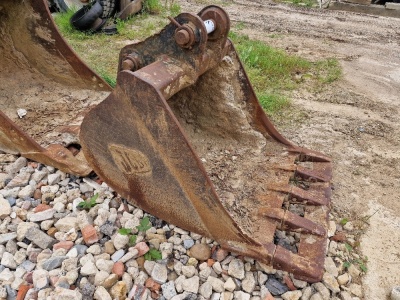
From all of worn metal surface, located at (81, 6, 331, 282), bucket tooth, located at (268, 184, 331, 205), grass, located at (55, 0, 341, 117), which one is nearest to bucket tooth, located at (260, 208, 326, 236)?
worn metal surface, located at (81, 6, 331, 282)

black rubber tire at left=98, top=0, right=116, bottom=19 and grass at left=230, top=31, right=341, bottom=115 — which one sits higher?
black rubber tire at left=98, top=0, right=116, bottom=19

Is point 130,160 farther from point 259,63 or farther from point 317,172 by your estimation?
point 259,63

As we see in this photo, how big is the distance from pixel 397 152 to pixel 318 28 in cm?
486

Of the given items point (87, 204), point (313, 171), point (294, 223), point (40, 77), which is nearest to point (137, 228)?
point (87, 204)

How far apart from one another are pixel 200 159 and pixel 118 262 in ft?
2.31

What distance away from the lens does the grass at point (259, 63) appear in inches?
176

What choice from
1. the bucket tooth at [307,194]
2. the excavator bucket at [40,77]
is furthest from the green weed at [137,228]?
the excavator bucket at [40,77]

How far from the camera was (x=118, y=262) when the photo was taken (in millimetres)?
2021

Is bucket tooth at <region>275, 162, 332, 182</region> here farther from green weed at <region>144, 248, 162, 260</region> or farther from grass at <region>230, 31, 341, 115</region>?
grass at <region>230, 31, 341, 115</region>

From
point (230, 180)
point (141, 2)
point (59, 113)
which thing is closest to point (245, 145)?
point (230, 180)

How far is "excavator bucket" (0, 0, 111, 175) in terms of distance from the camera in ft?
10.2

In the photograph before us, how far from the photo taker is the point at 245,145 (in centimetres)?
272

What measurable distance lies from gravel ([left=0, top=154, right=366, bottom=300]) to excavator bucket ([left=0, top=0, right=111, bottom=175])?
2.59 ft

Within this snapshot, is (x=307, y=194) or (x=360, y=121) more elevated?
(x=307, y=194)
